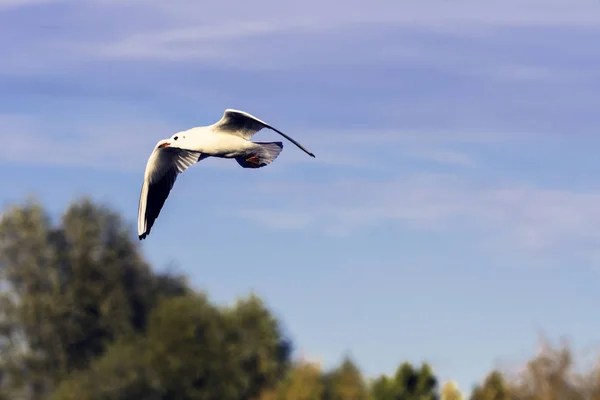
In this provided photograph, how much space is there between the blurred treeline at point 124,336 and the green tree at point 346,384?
2 centimetres

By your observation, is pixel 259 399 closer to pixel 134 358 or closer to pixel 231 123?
pixel 134 358

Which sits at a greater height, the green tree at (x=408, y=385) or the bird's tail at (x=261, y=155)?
the bird's tail at (x=261, y=155)

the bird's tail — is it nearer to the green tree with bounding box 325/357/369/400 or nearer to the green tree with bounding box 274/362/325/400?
the green tree with bounding box 274/362/325/400

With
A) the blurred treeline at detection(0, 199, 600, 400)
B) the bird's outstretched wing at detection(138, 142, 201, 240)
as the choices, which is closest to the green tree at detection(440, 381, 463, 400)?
the blurred treeline at detection(0, 199, 600, 400)

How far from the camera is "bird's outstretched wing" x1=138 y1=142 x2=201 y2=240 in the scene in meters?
13.4

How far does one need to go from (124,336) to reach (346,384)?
6.96 meters

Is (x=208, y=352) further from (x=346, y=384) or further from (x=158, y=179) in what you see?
(x=158, y=179)

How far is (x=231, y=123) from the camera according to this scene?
40.3 ft

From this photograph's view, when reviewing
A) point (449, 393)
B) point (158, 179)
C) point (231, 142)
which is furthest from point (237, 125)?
point (449, 393)

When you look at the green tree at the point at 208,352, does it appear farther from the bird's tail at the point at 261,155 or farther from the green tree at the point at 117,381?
the bird's tail at the point at 261,155

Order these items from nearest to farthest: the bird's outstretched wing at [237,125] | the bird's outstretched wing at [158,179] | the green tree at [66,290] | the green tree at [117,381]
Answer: the bird's outstretched wing at [237,125] < the bird's outstretched wing at [158,179] < the green tree at [117,381] < the green tree at [66,290]

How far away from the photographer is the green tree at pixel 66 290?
30.4m

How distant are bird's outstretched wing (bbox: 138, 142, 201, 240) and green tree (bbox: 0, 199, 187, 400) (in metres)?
16.5

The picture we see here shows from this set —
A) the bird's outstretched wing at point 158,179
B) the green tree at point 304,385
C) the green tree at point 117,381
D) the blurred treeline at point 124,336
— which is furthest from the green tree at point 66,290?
the bird's outstretched wing at point 158,179
